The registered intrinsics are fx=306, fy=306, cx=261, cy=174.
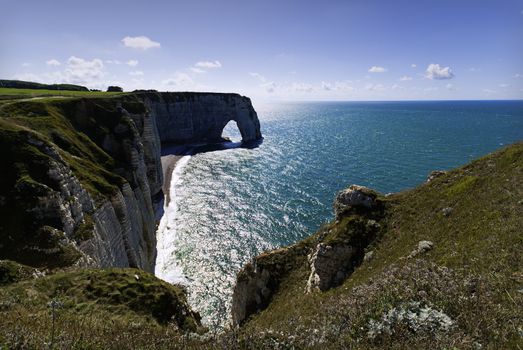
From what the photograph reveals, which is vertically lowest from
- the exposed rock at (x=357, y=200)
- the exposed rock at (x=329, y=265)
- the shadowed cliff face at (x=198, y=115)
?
the exposed rock at (x=329, y=265)

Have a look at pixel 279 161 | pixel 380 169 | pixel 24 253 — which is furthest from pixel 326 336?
pixel 279 161

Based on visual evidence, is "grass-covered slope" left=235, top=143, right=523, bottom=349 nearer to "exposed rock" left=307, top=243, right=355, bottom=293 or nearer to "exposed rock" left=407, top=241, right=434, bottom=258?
"exposed rock" left=407, top=241, right=434, bottom=258

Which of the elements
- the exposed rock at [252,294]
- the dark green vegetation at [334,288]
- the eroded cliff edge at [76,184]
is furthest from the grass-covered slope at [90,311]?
the exposed rock at [252,294]

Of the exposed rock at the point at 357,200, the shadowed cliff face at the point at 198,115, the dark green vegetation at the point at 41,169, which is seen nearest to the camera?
the dark green vegetation at the point at 41,169

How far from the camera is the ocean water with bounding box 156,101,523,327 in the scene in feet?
160

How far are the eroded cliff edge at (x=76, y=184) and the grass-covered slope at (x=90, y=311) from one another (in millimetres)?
5170

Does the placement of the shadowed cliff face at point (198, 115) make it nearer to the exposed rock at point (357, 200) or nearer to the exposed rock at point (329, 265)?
the exposed rock at point (357, 200)

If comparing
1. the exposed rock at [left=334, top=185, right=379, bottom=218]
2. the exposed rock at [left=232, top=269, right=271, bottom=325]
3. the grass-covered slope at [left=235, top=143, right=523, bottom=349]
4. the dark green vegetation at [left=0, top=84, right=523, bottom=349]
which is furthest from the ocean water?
the grass-covered slope at [left=235, top=143, right=523, bottom=349]

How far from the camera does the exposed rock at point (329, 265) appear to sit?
900 inches

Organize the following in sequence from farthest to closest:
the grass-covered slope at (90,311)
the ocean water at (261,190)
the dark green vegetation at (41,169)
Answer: the ocean water at (261,190) < the dark green vegetation at (41,169) < the grass-covered slope at (90,311)

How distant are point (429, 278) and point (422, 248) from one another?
646 cm

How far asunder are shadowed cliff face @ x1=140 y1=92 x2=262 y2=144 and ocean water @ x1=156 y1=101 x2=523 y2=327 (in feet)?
61.8

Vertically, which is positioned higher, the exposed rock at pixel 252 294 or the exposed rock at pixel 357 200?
the exposed rock at pixel 357 200

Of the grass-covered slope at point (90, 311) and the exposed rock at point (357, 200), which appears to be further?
the exposed rock at point (357, 200)
